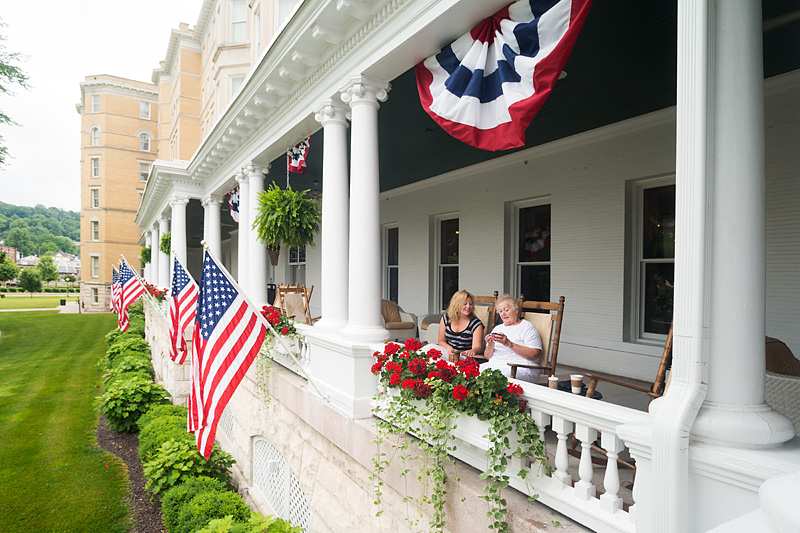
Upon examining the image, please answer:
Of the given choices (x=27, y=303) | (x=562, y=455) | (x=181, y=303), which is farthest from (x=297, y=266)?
(x=27, y=303)

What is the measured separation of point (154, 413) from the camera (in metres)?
9.30

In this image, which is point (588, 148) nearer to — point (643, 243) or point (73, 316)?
point (643, 243)

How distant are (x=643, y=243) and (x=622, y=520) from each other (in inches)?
184

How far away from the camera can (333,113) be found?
193 inches

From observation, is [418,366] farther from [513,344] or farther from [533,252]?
[533,252]

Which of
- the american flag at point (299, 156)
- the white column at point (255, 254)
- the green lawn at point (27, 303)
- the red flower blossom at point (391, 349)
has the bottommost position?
the green lawn at point (27, 303)

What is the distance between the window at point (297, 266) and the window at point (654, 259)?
982 centimetres

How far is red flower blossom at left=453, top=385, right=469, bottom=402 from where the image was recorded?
9.25 feet

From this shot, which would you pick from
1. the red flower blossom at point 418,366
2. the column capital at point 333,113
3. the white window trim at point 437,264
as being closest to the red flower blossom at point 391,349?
the red flower blossom at point 418,366

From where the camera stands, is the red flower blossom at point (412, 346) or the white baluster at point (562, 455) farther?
the red flower blossom at point (412, 346)

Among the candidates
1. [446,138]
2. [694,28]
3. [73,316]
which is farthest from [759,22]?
[73,316]

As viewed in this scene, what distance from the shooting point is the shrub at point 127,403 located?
32.6 ft

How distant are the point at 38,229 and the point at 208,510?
521ft

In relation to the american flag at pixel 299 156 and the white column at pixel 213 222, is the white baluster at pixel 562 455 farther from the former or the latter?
the white column at pixel 213 222
